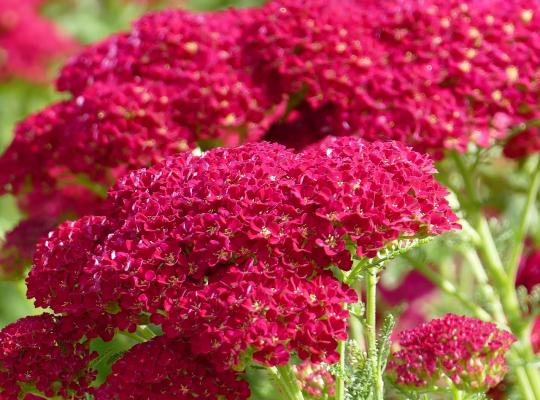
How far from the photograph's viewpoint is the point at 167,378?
212 centimetres

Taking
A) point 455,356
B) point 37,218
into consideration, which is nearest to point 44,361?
point 455,356

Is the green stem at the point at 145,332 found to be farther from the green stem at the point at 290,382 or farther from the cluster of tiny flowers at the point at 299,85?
the cluster of tiny flowers at the point at 299,85

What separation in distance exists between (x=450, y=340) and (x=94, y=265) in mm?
703

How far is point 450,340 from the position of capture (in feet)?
7.27

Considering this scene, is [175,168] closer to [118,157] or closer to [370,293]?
[370,293]

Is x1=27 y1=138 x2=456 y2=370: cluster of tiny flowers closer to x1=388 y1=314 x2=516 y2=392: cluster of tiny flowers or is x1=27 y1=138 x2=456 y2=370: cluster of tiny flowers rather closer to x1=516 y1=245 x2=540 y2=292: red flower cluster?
x1=388 y1=314 x2=516 y2=392: cluster of tiny flowers

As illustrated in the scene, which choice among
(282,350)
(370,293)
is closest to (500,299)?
(370,293)

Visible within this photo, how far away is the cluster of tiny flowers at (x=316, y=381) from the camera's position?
2361 mm

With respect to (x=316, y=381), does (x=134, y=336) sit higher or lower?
higher

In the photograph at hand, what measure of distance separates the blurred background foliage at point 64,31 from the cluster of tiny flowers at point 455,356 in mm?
2791

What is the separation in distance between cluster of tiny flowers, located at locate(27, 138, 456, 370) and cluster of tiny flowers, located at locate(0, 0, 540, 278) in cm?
69

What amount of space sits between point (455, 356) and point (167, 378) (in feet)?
1.80

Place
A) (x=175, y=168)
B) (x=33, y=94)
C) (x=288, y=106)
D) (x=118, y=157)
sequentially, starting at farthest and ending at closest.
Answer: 1. (x=33, y=94)
2. (x=288, y=106)
3. (x=118, y=157)
4. (x=175, y=168)

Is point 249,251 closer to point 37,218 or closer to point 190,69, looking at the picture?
point 190,69
